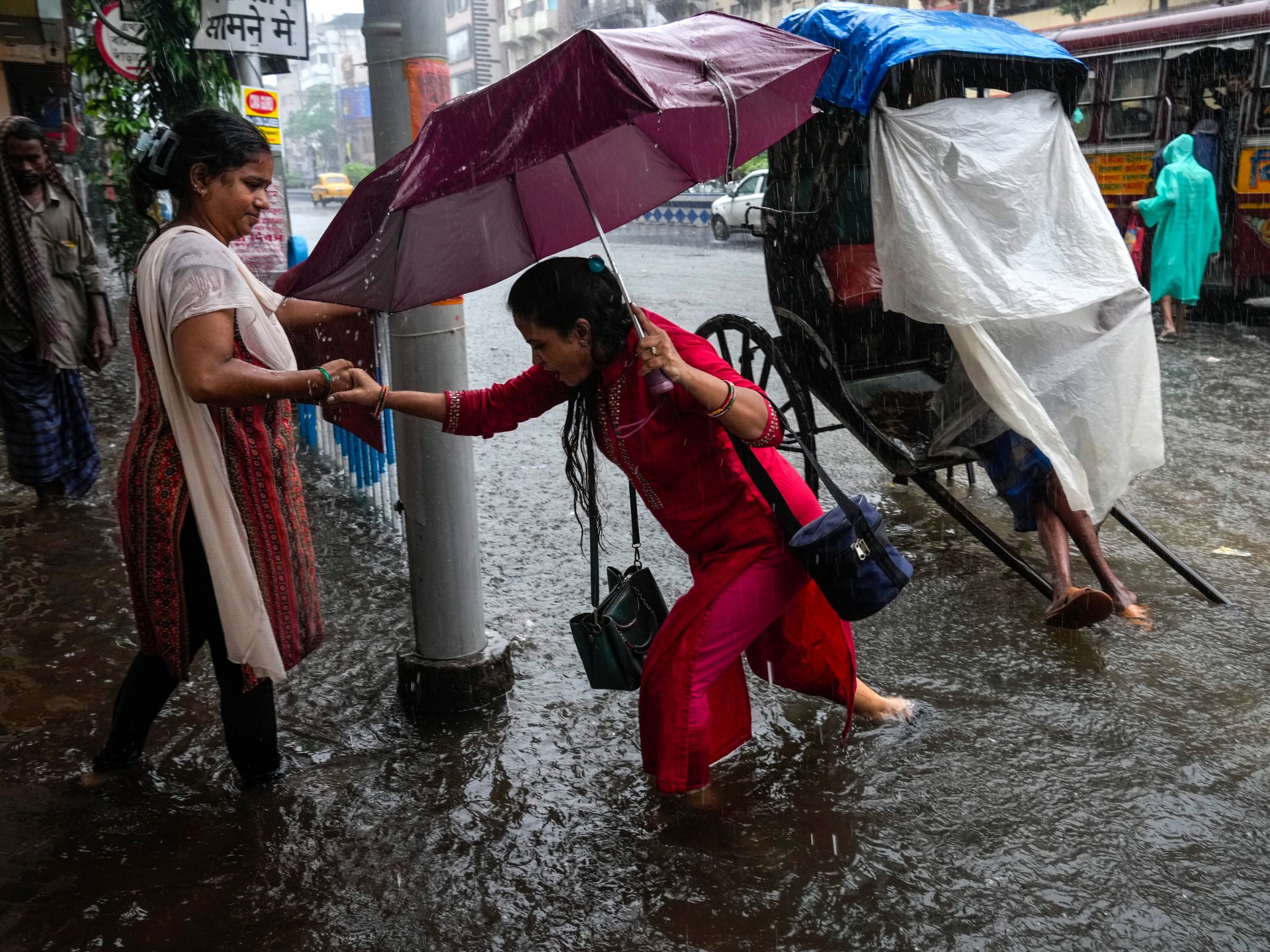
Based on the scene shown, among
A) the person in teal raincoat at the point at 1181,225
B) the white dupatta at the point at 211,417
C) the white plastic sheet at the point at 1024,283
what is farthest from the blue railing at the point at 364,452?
the person in teal raincoat at the point at 1181,225

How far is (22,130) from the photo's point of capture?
17.0 feet

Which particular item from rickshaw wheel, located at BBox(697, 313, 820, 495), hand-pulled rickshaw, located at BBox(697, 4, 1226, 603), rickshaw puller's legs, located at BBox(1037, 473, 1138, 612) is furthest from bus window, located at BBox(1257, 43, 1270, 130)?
rickshaw puller's legs, located at BBox(1037, 473, 1138, 612)

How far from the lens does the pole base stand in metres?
3.40

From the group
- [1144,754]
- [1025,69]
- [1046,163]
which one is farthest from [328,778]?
[1025,69]

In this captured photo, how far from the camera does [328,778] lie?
10.2 ft

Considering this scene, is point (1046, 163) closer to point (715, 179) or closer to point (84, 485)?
point (715, 179)

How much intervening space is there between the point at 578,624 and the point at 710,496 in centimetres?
51

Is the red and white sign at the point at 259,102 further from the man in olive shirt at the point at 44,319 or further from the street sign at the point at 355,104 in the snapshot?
the street sign at the point at 355,104

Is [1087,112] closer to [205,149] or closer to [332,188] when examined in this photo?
[205,149]

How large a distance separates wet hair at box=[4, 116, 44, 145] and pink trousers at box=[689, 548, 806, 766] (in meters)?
4.45

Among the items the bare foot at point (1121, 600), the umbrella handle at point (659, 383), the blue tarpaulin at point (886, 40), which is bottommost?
the bare foot at point (1121, 600)

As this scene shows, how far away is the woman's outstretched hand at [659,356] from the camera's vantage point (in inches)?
90.6

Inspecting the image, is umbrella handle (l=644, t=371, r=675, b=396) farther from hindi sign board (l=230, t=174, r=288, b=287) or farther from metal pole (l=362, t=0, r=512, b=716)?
hindi sign board (l=230, t=174, r=288, b=287)

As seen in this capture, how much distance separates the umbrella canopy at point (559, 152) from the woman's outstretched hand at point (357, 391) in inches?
10.5
